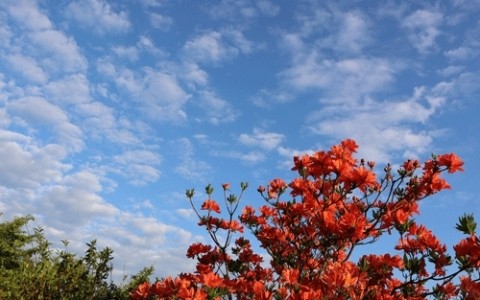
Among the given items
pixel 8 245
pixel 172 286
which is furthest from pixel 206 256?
pixel 8 245

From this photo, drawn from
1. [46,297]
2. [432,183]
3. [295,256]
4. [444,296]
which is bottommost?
[46,297]

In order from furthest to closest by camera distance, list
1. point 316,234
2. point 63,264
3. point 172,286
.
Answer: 1. point 63,264
2. point 316,234
3. point 172,286

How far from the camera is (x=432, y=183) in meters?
5.18

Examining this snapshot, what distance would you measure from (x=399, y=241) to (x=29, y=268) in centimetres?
422

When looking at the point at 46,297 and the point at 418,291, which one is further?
the point at 46,297

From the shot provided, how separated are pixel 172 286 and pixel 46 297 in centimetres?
237

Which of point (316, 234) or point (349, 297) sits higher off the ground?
point (316, 234)

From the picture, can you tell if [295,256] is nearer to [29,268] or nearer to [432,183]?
[432,183]

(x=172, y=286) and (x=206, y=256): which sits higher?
(x=206, y=256)

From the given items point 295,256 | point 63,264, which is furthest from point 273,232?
point 63,264

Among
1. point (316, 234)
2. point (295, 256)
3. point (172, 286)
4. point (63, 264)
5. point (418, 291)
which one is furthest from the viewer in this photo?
point (63, 264)

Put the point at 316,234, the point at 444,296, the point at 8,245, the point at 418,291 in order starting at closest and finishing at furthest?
the point at 444,296, the point at 418,291, the point at 316,234, the point at 8,245

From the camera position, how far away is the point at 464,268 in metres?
4.32

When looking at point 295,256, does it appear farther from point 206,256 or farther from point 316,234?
point 206,256
